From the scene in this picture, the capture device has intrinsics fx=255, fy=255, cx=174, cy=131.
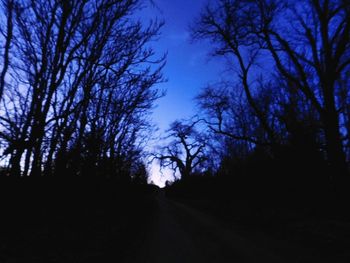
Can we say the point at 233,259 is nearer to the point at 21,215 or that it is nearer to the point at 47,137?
the point at 21,215

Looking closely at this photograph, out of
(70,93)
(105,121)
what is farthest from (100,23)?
(105,121)

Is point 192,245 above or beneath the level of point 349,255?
above

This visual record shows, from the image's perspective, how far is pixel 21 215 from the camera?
621 centimetres

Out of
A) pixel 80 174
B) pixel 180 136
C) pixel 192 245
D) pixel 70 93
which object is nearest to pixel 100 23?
pixel 70 93

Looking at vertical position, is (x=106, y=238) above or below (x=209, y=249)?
above

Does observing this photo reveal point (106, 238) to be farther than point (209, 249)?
Yes

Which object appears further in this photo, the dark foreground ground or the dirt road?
the dirt road

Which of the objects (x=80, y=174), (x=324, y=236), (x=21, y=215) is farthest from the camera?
(x=80, y=174)

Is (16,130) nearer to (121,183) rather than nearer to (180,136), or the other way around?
(121,183)

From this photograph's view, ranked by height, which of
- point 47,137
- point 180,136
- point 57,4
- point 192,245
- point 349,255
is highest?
point 180,136

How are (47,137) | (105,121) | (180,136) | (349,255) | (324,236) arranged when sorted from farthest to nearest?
(180,136) → (105,121) → (47,137) → (324,236) → (349,255)

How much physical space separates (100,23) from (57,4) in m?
1.23

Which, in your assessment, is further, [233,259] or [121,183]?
[121,183]

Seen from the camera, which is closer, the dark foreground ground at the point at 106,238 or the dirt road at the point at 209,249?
the dark foreground ground at the point at 106,238
